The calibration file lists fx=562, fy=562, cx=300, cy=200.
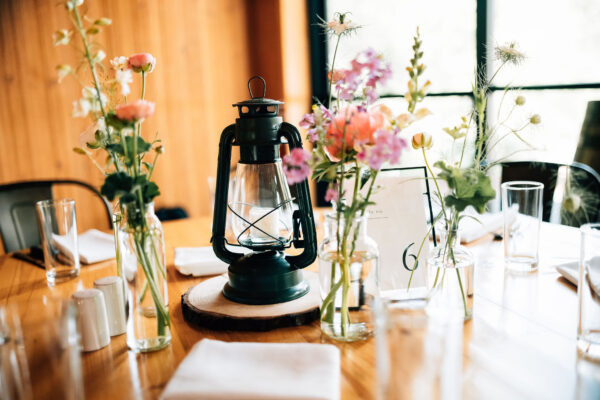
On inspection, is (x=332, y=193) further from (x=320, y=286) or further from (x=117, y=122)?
(x=117, y=122)

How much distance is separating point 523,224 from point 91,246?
4.16ft

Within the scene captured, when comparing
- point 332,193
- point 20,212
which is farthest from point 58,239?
point 20,212

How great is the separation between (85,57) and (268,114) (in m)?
0.39

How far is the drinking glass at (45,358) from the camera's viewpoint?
2.42 feet

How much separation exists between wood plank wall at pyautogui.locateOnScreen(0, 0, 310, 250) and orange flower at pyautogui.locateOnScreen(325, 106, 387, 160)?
2.91m

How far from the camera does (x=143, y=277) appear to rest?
102 centimetres

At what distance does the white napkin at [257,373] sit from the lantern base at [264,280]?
0.23 meters

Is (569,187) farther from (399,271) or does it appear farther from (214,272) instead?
(214,272)

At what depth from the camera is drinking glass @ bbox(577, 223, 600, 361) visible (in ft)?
3.04

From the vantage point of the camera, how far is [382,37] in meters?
3.62

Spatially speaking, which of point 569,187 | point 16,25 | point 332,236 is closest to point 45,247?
point 332,236

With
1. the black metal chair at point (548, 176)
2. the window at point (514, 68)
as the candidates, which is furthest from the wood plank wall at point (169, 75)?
the black metal chair at point (548, 176)

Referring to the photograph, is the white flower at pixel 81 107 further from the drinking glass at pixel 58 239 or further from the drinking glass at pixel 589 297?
the drinking glass at pixel 589 297

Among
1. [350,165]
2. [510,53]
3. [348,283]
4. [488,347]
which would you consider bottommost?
[488,347]
